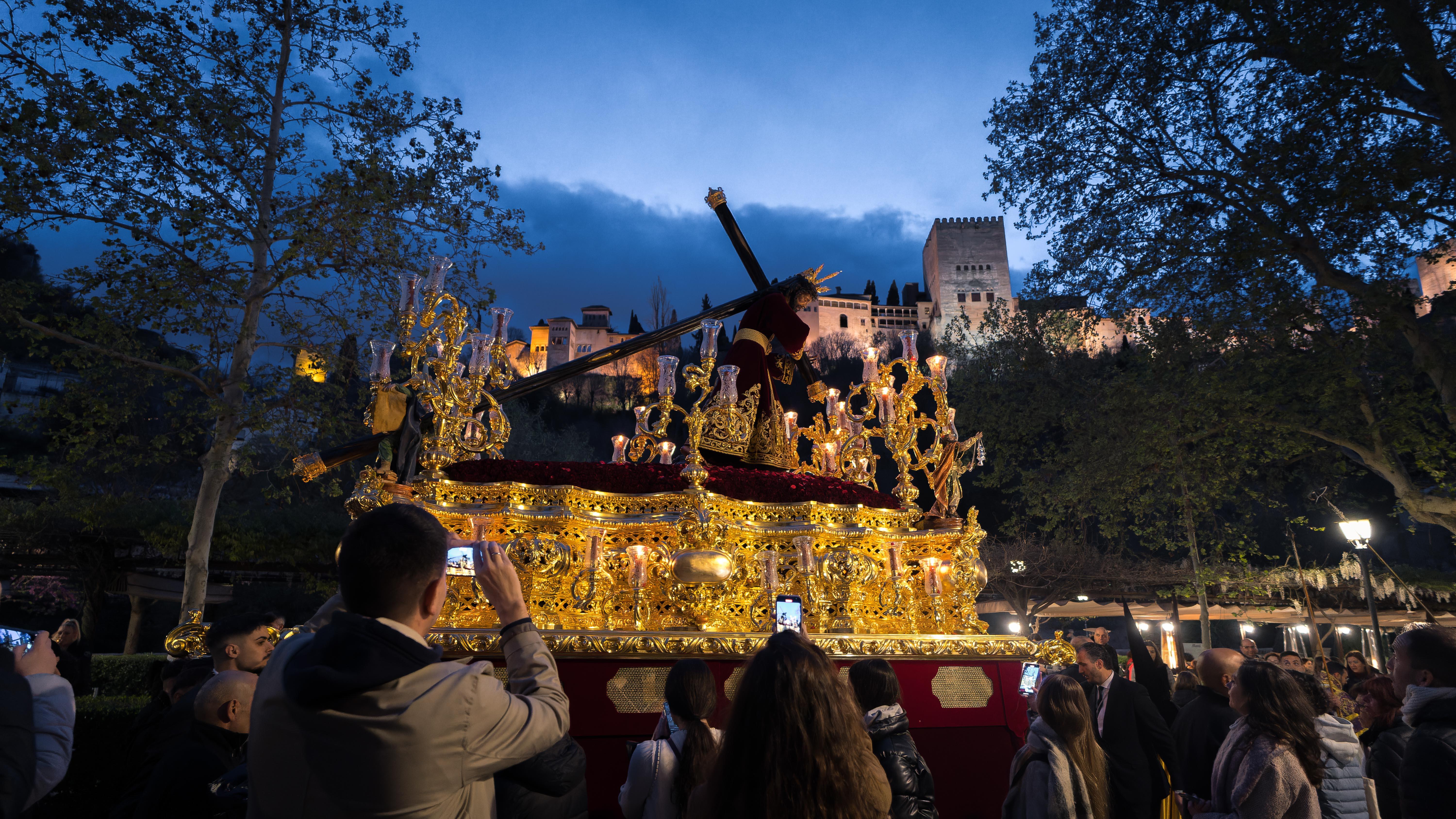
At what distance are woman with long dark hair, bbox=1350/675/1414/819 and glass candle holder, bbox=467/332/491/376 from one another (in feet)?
19.0

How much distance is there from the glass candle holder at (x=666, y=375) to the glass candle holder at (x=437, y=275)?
1712 millimetres

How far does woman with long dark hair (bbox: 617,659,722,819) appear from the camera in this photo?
2.47 m

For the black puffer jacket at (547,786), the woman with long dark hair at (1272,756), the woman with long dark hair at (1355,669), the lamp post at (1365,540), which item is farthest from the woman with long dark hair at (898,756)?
the lamp post at (1365,540)

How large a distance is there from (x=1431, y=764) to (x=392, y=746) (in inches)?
138

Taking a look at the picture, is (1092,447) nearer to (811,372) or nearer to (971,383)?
(971,383)

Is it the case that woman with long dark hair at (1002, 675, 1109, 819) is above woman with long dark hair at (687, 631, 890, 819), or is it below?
below

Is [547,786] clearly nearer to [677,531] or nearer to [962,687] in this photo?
[677,531]

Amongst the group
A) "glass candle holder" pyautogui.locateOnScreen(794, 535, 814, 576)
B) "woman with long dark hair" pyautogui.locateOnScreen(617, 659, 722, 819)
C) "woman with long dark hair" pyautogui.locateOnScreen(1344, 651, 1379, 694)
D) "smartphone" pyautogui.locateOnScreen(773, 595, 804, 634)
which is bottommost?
"woman with long dark hair" pyautogui.locateOnScreen(1344, 651, 1379, 694)

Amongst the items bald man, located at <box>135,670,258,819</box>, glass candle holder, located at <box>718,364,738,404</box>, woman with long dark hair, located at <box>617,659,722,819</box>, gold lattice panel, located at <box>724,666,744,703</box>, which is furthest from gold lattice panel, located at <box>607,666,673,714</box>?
glass candle holder, located at <box>718,364,738,404</box>

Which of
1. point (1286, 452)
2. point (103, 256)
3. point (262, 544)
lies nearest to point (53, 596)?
point (262, 544)

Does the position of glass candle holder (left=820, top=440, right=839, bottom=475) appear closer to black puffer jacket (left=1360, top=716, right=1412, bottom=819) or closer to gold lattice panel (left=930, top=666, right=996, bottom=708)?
gold lattice panel (left=930, top=666, right=996, bottom=708)

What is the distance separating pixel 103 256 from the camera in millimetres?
9359

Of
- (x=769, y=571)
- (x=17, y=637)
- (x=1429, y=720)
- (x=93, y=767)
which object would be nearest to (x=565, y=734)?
(x=17, y=637)

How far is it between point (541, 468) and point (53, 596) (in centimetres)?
2853
